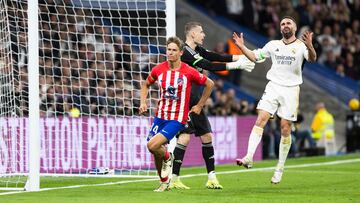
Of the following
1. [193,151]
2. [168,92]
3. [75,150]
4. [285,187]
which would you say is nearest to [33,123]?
[168,92]

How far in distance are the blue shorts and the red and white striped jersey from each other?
5 centimetres

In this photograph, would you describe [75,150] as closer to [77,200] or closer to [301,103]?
[77,200]

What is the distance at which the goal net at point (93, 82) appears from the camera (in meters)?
18.4

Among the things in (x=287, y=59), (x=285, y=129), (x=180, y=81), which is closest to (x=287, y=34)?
(x=287, y=59)

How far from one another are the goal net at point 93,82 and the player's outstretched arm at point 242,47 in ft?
11.6

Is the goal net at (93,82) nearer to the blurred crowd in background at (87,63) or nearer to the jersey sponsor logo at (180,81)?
the blurred crowd in background at (87,63)

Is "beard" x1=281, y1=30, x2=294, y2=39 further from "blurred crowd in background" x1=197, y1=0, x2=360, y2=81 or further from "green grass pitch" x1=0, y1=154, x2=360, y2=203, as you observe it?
"blurred crowd in background" x1=197, y1=0, x2=360, y2=81

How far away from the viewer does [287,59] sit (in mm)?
14977

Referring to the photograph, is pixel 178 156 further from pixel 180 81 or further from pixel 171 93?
pixel 180 81

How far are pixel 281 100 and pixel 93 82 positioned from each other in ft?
15.8

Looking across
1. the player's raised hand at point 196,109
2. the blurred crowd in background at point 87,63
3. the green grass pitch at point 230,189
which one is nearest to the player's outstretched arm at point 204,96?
the player's raised hand at point 196,109

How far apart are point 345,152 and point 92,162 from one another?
412 inches

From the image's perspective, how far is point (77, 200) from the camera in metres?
12.9

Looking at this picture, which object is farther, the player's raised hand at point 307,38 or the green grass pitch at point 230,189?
the player's raised hand at point 307,38
